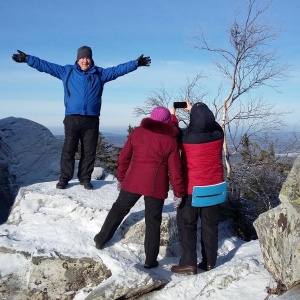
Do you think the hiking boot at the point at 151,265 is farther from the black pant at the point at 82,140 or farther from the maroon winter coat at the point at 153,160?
the black pant at the point at 82,140

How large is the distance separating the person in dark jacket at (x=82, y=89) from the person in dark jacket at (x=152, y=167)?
1615 mm

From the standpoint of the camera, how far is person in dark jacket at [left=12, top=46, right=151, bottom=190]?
21.0 ft

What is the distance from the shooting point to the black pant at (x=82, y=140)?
6.56 meters

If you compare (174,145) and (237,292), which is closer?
(237,292)

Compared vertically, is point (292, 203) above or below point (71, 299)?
above

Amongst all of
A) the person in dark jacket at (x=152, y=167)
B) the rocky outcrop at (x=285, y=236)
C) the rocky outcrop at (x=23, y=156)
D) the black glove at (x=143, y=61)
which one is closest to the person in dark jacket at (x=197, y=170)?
the person in dark jacket at (x=152, y=167)

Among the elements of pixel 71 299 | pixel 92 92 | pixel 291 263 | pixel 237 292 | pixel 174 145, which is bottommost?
pixel 71 299

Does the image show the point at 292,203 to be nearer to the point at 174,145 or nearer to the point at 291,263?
the point at 291,263

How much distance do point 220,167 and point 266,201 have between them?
20.2 ft

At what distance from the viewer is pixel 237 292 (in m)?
4.57

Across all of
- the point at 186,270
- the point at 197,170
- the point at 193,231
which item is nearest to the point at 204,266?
the point at 186,270

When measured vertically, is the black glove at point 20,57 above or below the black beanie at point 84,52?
below

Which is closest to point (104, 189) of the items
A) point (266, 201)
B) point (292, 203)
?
point (292, 203)

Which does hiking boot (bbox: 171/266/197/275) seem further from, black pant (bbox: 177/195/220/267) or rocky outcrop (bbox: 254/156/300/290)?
rocky outcrop (bbox: 254/156/300/290)
